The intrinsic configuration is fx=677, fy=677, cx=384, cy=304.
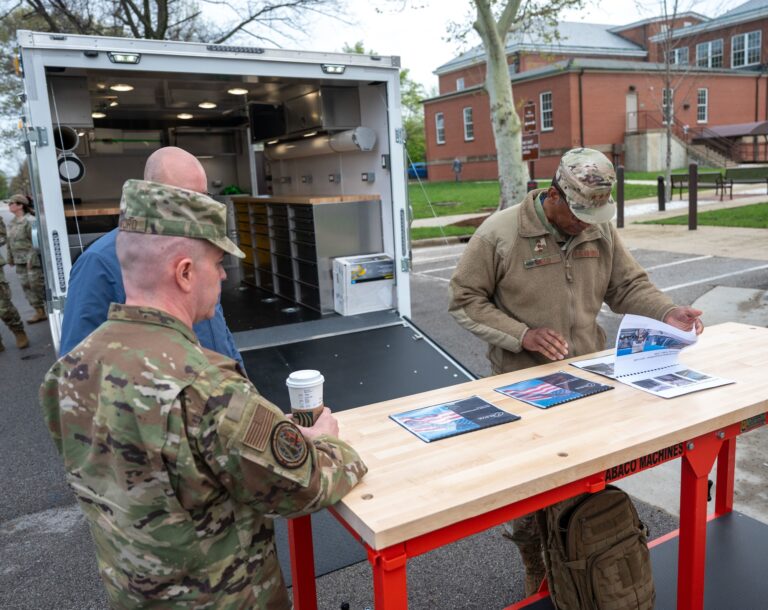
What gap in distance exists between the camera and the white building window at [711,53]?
4234 centimetres

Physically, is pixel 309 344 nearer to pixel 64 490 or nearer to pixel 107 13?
pixel 64 490

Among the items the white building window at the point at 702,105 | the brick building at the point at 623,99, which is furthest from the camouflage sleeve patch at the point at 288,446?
the white building window at the point at 702,105

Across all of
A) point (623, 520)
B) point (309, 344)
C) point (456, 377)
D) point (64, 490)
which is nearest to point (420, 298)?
point (309, 344)

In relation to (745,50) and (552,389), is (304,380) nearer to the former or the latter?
(552,389)

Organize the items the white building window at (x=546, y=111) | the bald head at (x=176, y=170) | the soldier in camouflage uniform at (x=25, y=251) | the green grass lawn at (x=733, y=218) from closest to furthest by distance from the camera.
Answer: the bald head at (x=176, y=170) < the soldier in camouflage uniform at (x=25, y=251) < the green grass lawn at (x=733, y=218) < the white building window at (x=546, y=111)

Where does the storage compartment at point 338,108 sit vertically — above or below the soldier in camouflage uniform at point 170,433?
above

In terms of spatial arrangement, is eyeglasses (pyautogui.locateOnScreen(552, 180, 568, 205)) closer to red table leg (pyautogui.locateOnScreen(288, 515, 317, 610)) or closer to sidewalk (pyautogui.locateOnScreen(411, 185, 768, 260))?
red table leg (pyautogui.locateOnScreen(288, 515, 317, 610))

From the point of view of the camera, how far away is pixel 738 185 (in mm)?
24297

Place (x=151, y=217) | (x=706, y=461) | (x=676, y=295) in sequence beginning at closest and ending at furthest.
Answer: (x=151, y=217) → (x=706, y=461) → (x=676, y=295)

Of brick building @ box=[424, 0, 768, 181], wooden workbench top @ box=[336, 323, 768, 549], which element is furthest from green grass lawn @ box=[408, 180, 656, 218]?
wooden workbench top @ box=[336, 323, 768, 549]

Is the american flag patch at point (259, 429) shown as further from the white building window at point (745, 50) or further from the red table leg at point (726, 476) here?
the white building window at point (745, 50)

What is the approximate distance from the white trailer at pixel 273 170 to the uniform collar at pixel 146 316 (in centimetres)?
306

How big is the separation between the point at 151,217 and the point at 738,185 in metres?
26.7

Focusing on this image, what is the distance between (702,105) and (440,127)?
1422cm
